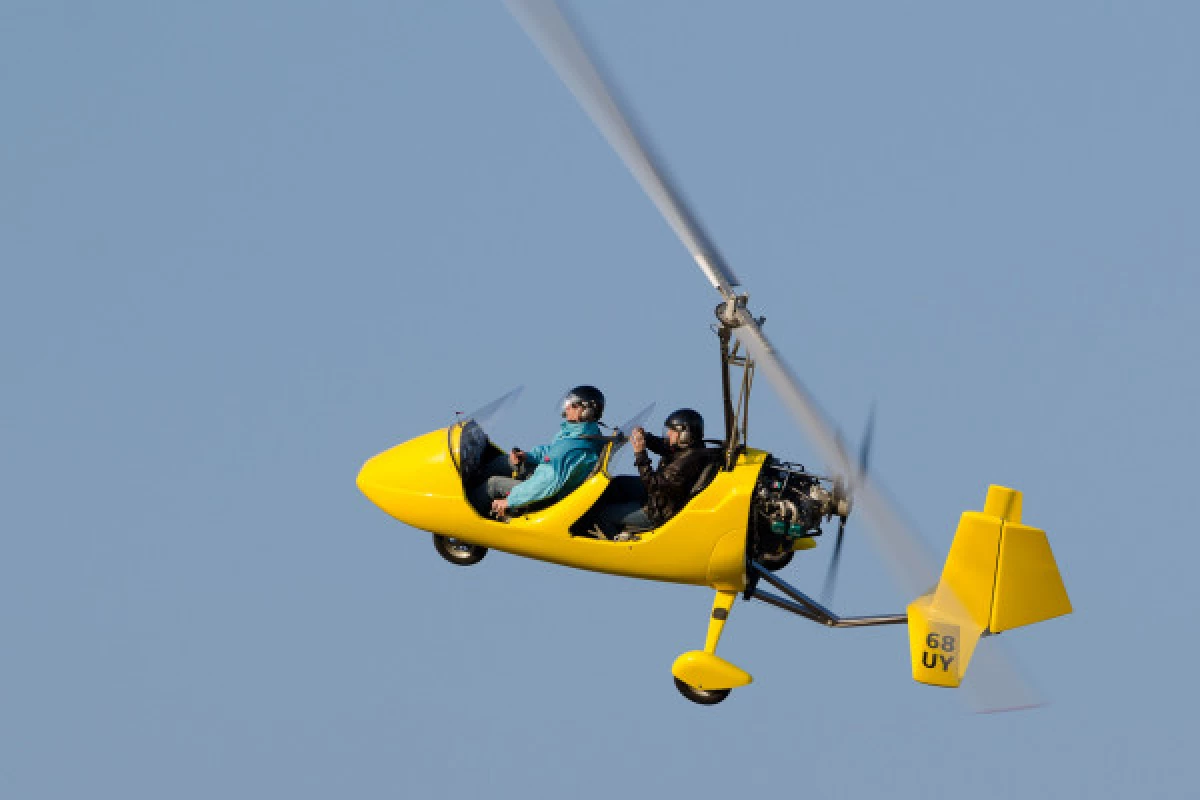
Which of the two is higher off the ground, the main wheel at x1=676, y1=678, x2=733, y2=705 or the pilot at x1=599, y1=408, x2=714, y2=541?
the pilot at x1=599, y1=408, x2=714, y2=541

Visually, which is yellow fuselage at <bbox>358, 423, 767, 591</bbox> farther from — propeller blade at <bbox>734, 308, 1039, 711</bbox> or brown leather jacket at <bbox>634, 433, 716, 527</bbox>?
propeller blade at <bbox>734, 308, 1039, 711</bbox>

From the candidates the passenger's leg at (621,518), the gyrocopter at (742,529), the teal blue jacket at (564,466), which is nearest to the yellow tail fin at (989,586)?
the gyrocopter at (742,529)

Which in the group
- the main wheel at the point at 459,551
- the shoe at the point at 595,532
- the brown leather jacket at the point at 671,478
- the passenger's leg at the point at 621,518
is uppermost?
the brown leather jacket at the point at 671,478

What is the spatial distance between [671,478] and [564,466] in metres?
1.04

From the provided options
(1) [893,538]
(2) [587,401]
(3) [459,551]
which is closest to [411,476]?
(3) [459,551]

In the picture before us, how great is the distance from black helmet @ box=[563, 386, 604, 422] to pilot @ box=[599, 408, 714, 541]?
502 mm

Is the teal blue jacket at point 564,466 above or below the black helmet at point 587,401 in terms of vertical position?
below

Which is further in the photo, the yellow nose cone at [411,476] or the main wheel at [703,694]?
the yellow nose cone at [411,476]

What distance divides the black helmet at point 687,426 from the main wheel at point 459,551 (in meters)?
2.22

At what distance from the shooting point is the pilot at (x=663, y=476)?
18.5 metres

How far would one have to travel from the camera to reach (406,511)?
64.0ft

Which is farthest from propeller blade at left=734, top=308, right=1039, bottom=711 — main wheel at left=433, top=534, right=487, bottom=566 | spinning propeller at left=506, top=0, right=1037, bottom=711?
main wheel at left=433, top=534, right=487, bottom=566

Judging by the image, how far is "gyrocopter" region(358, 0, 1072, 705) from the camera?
57.5ft

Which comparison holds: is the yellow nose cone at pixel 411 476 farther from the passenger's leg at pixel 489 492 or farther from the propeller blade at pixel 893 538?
the propeller blade at pixel 893 538
